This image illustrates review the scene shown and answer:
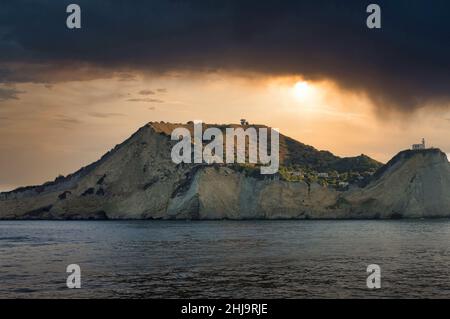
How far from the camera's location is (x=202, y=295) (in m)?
37.8

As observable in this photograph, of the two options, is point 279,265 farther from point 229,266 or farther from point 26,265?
point 26,265

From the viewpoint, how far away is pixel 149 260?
6291 cm

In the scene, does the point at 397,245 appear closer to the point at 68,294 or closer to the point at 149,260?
the point at 149,260

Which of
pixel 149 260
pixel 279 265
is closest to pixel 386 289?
pixel 279 265
